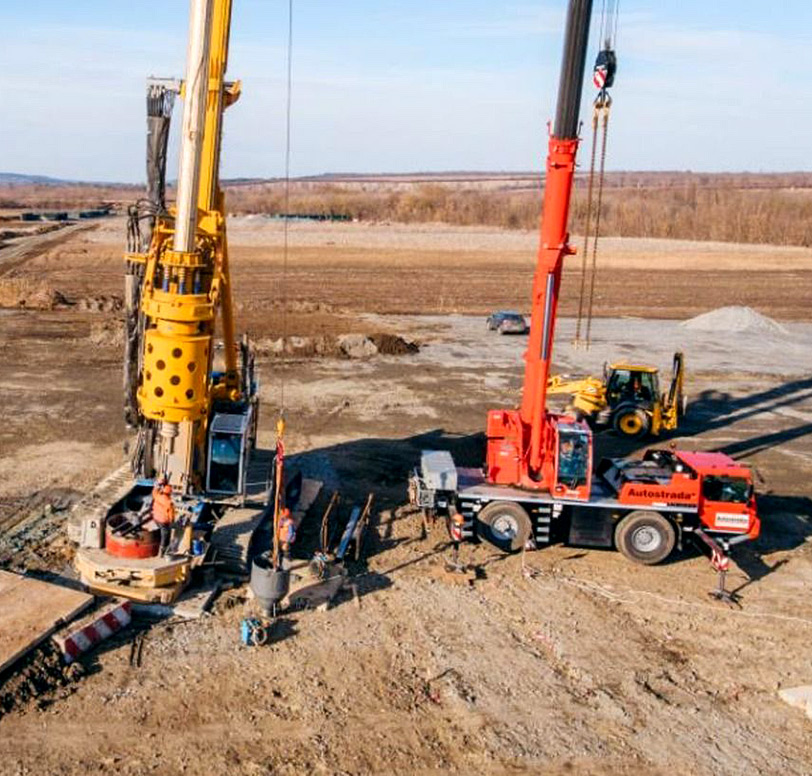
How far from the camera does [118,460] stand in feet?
77.7

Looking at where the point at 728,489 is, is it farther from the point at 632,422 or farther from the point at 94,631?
the point at 94,631

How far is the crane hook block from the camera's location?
17.9m

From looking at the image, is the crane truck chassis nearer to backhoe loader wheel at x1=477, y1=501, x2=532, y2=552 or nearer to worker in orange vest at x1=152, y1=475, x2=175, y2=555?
backhoe loader wheel at x1=477, y1=501, x2=532, y2=552

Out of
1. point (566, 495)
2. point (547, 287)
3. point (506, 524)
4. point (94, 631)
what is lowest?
point (94, 631)

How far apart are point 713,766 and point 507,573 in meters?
6.16

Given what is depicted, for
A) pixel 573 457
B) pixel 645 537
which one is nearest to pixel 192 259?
pixel 573 457

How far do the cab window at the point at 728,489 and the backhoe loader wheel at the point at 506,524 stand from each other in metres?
3.75

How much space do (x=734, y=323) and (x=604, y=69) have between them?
108ft

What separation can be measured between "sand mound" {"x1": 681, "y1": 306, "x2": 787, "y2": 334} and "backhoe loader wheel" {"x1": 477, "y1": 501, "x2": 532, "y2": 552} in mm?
32557

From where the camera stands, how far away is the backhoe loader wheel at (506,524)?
18453 mm

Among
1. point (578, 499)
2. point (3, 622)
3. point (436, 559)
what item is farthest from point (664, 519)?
point (3, 622)

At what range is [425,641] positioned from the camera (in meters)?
14.8

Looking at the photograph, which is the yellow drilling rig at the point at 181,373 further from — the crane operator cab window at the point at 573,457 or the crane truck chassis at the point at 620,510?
the crane operator cab window at the point at 573,457

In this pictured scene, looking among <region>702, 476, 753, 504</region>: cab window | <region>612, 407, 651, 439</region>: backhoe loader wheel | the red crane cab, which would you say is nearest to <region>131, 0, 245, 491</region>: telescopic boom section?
the red crane cab
